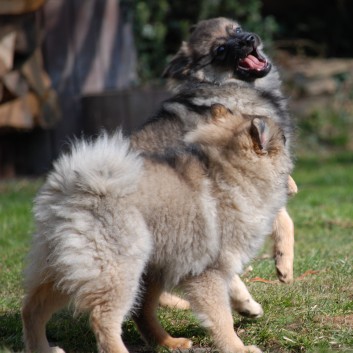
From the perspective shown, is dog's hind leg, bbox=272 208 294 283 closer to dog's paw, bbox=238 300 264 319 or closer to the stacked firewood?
dog's paw, bbox=238 300 264 319

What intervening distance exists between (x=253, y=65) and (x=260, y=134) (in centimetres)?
149

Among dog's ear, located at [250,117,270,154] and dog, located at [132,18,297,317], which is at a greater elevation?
dog's ear, located at [250,117,270,154]

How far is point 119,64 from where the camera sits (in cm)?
1131

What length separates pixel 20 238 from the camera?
6.71 meters

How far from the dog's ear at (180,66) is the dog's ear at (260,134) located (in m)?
1.60

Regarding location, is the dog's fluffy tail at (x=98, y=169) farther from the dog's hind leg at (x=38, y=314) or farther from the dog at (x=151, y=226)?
the dog's hind leg at (x=38, y=314)

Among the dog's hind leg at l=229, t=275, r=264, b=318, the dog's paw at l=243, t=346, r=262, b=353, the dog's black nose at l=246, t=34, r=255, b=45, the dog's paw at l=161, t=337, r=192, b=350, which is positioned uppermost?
the dog's black nose at l=246, t=34, r=255, b=45

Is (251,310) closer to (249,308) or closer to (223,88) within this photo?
(249,308)

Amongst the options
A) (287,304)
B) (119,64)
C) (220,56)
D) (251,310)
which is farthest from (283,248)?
(119,64)

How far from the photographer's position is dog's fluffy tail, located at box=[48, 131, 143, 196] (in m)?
3.47

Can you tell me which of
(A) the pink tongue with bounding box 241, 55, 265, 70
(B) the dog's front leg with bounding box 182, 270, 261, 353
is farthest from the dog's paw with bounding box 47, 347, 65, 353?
(A) the pink tongue with bounding box 241, 55, 265, 70

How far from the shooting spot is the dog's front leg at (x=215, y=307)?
3.57 meters

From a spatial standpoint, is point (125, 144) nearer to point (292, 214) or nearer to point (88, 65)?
point (292, 214)

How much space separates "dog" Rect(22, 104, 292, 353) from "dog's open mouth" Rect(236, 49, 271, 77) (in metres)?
1.22
